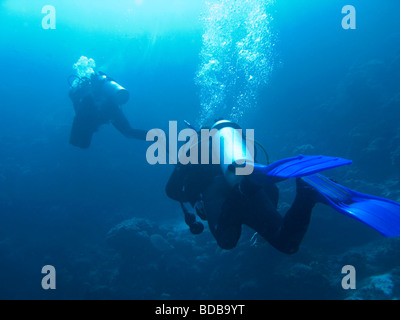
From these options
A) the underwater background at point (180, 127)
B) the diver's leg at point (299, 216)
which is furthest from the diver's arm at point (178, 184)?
the underwater background at point (180, 127)

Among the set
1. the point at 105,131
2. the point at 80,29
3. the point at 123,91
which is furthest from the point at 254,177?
the point at 80,29

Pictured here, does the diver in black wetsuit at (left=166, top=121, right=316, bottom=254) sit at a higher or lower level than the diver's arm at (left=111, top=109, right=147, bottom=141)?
lower

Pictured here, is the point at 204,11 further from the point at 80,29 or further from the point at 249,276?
the point at 249,276

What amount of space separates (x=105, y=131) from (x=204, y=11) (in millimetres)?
15797

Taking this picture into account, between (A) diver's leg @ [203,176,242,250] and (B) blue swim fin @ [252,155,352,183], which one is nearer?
(B) blue swim fin @ [252,155,352,183]

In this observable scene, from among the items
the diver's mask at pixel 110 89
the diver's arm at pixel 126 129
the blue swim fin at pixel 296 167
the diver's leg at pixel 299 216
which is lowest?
the diver's leg at pixel 299 216

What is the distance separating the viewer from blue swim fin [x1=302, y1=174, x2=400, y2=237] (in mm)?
1952

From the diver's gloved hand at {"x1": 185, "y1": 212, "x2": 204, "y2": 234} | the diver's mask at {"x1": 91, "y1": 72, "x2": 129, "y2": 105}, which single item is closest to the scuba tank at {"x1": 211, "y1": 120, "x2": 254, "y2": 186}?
the diver's gloved hand at {"x1": 185, "y1": 212, "x2": 204, "y2": 234}

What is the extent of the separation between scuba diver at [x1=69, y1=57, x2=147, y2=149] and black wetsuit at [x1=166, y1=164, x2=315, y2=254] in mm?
3167

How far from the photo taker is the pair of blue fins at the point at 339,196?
6.53ft

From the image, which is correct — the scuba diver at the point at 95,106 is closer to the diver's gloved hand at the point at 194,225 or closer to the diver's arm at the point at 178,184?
the diver's arm at the point at 178,184

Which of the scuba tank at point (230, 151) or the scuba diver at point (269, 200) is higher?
the scuba tank at point (230, 151)

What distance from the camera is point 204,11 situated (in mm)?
24844

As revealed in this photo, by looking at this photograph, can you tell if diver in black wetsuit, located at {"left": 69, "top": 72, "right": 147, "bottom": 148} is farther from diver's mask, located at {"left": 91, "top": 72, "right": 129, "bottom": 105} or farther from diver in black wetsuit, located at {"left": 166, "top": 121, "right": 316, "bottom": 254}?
diver in black wetsuit, located at {"left": 166, "top": 121, "right": 316, "bottom": 254}
